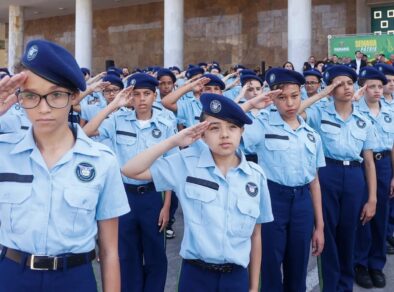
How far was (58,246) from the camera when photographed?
1900 millimetres

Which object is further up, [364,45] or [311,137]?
[364,45]

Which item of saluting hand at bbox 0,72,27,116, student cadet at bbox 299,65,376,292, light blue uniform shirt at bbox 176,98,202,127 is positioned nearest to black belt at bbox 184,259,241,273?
saluting hand at bbox 0,72,27,116

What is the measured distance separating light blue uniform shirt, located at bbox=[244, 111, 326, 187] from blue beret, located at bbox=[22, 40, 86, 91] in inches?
70.1

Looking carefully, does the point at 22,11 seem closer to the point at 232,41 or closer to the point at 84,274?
the point at 232,41

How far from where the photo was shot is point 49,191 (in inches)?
75.2

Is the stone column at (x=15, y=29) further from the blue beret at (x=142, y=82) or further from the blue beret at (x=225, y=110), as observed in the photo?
the blue beret at (x=225, y=110)

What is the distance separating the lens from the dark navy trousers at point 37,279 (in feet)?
6.14

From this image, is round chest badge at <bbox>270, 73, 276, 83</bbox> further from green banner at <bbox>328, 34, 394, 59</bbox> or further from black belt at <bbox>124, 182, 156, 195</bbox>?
green banner at <bbox>328, 34, 394, 59</bbox>

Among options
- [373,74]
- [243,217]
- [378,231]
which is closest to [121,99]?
[243,217]

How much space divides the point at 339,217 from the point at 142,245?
1.63 metres

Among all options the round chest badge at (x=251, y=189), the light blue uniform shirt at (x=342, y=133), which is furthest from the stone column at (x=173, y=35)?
the round chest badge at (x=251, y=189)

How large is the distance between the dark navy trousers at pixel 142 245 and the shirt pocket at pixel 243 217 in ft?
4.34

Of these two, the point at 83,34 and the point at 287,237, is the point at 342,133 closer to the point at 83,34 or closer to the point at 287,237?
the point at 287,237

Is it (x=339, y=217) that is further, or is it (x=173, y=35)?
(x=173, y=35)
